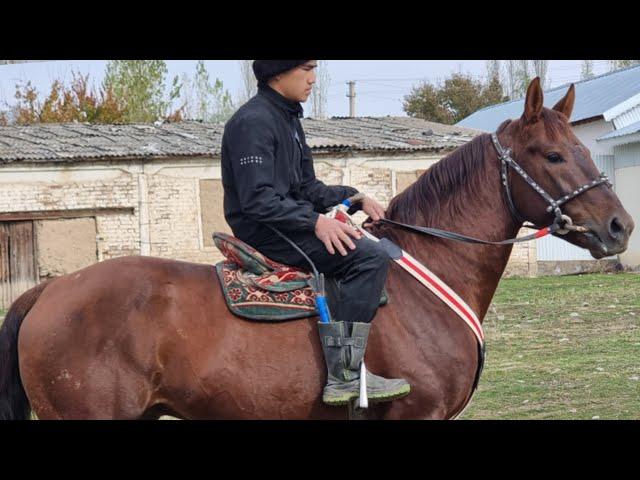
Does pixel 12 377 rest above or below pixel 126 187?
below

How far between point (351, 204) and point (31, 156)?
728 inches

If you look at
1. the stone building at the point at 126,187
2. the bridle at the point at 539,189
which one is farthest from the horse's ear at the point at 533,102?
the stone building at the point at 126,187

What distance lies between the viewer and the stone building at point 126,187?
21938 mm

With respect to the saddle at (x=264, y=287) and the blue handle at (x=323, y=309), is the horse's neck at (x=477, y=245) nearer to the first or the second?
the saddle at (x=264, y=287)

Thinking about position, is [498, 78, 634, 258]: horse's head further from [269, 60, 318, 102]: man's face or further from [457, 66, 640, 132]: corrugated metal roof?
[457, 66, 640, 132]: corrugated metal roof

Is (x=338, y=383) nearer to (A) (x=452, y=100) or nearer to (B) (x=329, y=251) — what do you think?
(B) (x=329, y=251)

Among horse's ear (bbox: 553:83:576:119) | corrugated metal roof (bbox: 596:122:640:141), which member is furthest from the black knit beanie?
corrugated metal roof (bbox: 596:122:640:141)

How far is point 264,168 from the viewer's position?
4.31 m

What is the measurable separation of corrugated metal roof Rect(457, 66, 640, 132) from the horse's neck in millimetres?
22877

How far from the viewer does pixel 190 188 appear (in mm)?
23375

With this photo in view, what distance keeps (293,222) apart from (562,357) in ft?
23.2

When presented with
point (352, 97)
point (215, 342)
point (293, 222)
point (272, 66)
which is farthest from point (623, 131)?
point (215, 342)

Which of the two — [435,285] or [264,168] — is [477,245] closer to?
[435,285]
